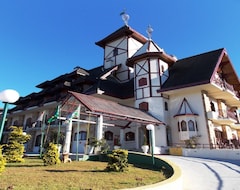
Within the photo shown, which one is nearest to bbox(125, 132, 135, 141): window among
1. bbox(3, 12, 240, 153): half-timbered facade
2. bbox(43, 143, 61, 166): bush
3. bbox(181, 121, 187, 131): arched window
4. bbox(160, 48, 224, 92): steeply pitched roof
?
bbox(3, 12, 240, 153): half-timbered facade

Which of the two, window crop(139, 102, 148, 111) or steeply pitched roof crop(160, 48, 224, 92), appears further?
window crop(139, 102, 148, 111)

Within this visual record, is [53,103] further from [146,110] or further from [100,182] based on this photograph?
[100,182]

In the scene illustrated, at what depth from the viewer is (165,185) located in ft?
14.1

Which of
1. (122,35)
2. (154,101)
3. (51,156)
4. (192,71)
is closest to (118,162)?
(51,156)

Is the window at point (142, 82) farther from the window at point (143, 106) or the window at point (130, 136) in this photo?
the window at point (130, 136)

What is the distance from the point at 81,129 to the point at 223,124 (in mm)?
15581

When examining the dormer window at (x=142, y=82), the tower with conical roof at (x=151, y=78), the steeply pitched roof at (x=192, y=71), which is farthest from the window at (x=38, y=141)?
the steeply pitched roof at (x=192, y=71)

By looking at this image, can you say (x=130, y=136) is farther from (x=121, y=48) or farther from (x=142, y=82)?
(x=121, y=48)

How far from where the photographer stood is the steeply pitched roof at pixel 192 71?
16.2 meters

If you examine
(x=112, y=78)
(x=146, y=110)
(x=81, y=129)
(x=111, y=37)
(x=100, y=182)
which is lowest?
(x=100, y=182)

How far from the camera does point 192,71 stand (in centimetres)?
1802

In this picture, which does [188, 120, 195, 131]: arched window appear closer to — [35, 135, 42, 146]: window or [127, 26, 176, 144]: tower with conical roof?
[127, 26, 176, 144]: tower with conical roof

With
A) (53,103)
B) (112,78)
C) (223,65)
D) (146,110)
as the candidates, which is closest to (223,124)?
(223,65)

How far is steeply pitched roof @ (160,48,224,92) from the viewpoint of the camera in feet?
53.2
